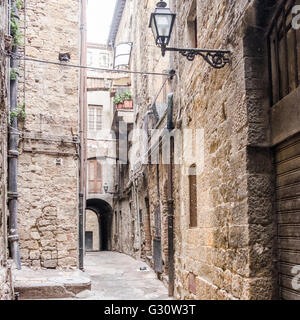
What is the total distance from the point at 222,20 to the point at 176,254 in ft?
12.7

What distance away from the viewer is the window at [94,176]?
2139cm

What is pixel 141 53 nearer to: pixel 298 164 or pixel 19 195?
pixel 19 195

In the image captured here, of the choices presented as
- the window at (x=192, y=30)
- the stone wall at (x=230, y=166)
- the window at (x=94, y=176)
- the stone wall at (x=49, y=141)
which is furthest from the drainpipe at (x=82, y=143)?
the window at (x=94, y=176)

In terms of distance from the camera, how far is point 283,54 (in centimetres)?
337

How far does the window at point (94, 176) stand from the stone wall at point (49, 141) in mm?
12223

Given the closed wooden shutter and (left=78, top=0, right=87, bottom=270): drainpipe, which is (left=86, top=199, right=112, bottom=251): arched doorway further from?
the closed wooden shutter

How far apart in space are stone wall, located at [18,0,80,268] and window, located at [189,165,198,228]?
3884mm

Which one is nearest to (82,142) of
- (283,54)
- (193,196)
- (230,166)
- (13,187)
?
(13,187)

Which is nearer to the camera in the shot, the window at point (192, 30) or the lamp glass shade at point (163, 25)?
the lamp glass shade at point (163, 25)

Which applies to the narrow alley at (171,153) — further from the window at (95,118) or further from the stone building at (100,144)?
the window at (95,118)

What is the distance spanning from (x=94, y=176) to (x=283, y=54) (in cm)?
1874

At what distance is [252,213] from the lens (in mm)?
3512

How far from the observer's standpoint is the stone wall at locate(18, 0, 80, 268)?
28.6 ft

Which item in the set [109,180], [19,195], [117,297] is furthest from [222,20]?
[109,180]
